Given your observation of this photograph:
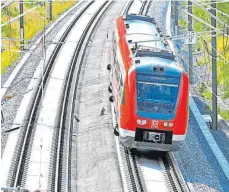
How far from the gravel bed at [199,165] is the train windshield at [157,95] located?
95.4 inches

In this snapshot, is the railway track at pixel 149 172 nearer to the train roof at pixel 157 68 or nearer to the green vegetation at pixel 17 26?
the train roof at pixel 157 68

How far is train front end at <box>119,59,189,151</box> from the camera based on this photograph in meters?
21.9

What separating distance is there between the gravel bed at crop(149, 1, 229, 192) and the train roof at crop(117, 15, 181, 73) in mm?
3563

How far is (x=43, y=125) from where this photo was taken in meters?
26.8

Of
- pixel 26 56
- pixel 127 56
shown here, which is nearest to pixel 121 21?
pixel 127 56

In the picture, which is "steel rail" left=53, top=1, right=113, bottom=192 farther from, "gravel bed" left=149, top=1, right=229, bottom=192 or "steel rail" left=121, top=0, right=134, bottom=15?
"gravel bed" left=149, top=1, right=229, bottom=192

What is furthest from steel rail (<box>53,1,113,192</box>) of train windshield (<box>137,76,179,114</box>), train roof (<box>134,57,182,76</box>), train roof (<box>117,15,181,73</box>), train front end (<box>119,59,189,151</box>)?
train roof (<box>134,57,182,76</box>)

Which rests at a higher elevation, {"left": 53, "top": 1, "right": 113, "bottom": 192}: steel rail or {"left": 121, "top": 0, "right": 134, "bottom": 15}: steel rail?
{"left": 121, "top": 0, "right": 134, "bottom": 15}: steel rail

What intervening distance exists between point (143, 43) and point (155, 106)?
3392 mm

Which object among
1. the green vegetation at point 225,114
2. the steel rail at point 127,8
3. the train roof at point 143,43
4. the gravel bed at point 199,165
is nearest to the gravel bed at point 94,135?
the gravel bed at point 199,165

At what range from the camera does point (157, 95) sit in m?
22.0

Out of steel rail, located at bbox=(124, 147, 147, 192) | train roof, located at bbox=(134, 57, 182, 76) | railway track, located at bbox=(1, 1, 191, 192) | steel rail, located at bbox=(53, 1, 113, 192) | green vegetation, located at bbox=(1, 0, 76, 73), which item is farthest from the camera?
green vegetation, located at bbox=(1, 0, 76, 73)

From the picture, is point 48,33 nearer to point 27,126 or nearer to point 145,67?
point 27,126

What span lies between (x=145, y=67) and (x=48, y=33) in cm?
2246
